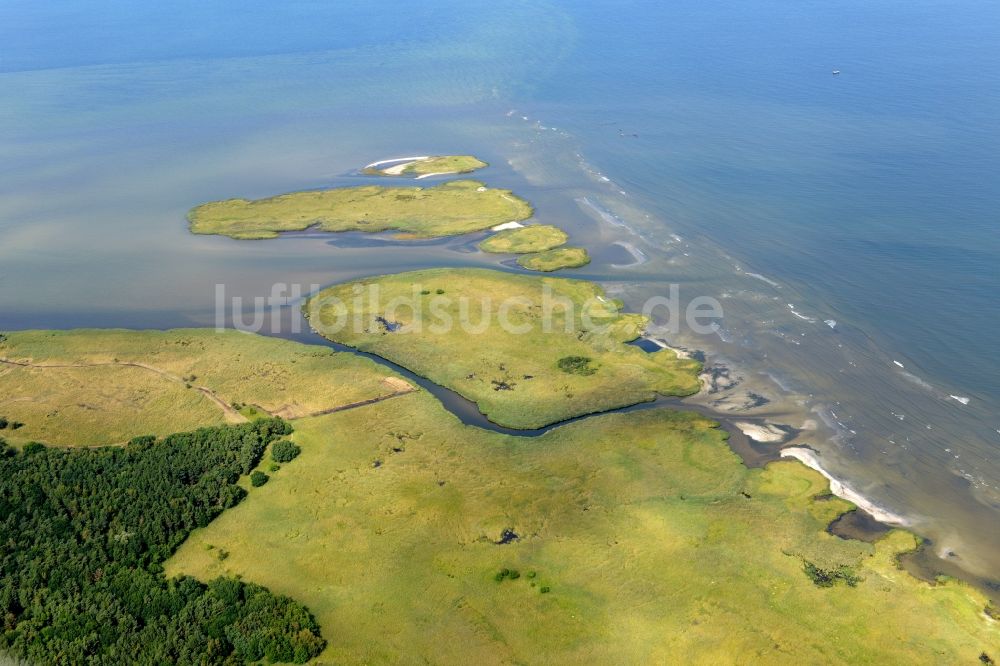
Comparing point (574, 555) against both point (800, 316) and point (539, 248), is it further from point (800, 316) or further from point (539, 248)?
point (539, 248)

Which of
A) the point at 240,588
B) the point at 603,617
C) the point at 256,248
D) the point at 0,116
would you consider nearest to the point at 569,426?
the point at 603,617

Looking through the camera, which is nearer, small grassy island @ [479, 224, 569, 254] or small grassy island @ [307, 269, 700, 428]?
small grassy island @ [307, 269, 700, 428]

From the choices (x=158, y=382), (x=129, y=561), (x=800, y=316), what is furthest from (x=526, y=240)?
(x=129, y=561)

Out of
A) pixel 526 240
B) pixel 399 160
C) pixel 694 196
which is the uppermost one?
pixel 399 160

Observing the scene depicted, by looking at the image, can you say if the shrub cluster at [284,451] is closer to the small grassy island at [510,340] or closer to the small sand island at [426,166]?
the small grassy island at [510,340]

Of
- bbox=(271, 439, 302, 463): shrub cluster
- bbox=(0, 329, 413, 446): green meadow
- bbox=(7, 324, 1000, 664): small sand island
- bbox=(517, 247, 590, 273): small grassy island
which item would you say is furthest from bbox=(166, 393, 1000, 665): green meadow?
bbox=(517, 247, 590, 273): small grassy island

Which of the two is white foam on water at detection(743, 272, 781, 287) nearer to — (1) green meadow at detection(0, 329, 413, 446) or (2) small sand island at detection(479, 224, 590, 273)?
(2) small sand island at detection(479, 224, 590, 273)
